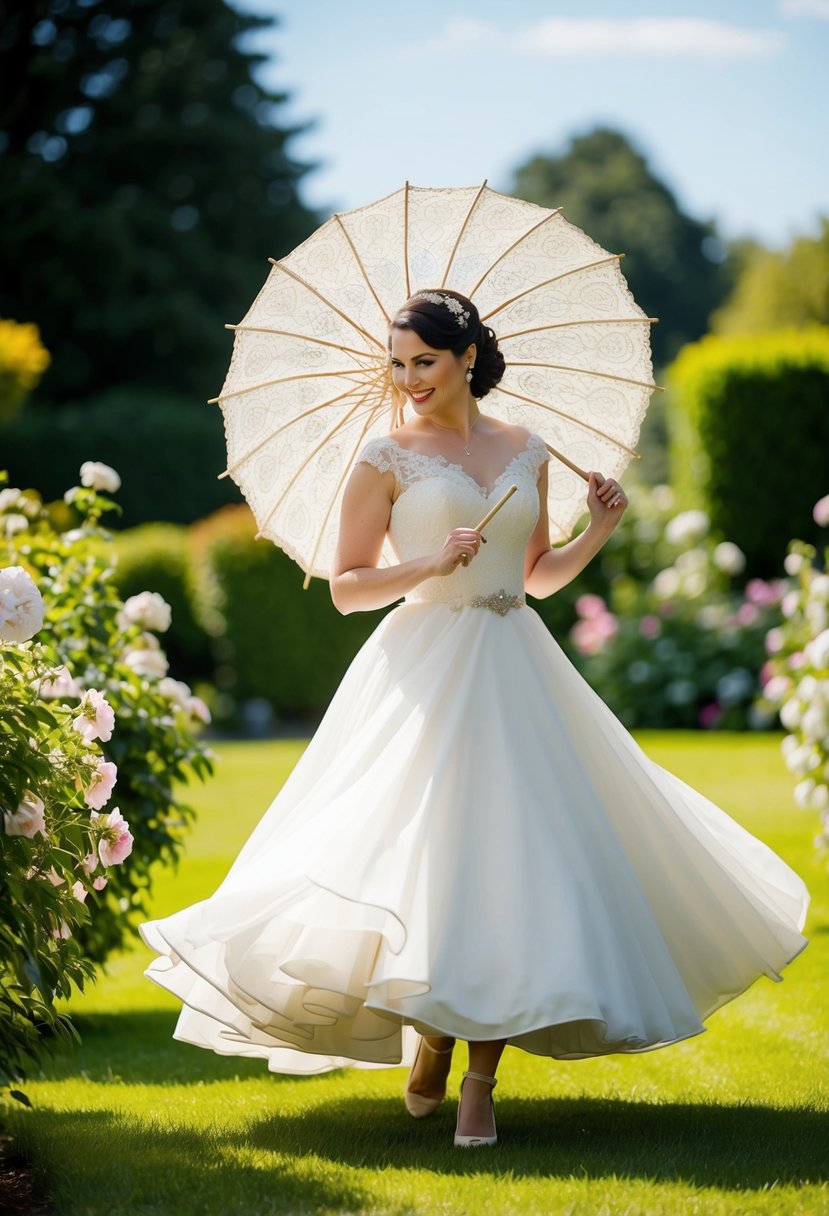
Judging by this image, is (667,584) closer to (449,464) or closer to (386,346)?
(386,346)

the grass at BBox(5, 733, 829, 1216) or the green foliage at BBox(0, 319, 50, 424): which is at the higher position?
the green foliage at BBox(0, 319, 50, 424)

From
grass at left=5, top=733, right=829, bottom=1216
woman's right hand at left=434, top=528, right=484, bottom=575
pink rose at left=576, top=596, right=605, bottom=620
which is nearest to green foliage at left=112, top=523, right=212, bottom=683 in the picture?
pink rose at left=576, top=596, right=605, bottom=620

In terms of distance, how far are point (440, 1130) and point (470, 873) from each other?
2.55ft

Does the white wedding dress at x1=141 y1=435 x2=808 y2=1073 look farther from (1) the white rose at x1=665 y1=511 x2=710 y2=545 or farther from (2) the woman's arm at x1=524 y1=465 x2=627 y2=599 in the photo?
(1) the white rose at x1=665 y1=511 x2=710 y2=545

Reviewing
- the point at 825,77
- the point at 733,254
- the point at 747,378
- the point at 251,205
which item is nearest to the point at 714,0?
the point at 825,77

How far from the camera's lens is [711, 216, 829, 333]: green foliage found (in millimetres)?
29250

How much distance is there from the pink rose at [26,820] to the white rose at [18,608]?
0.33 metres

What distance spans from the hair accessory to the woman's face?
9 centimetres

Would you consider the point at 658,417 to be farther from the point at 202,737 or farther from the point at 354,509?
the point at 354,509

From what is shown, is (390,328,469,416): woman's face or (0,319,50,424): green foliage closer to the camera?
(390,328,469,416): woman's face

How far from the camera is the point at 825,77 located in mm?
21312

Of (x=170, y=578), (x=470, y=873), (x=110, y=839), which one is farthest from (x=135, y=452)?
(x=470, y=873)

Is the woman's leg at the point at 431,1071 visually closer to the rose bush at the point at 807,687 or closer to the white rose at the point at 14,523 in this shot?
the white rose at the point at 14,523

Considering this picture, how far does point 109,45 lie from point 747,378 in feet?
63.6
